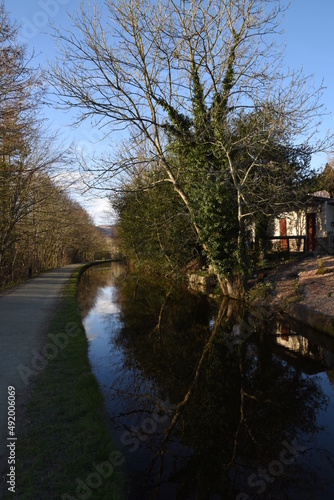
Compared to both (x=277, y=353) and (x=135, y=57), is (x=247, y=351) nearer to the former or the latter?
(x=277, y=353)

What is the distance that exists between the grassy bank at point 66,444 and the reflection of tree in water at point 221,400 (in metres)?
0.72

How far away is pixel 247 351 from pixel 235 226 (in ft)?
21.1

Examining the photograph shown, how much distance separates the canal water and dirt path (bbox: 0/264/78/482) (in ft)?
4.19

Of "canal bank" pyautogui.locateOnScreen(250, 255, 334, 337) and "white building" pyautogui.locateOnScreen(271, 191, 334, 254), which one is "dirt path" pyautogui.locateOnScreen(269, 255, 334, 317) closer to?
"canal bank" pyautogui.locateOnScreen(250, 255, 334, 337)

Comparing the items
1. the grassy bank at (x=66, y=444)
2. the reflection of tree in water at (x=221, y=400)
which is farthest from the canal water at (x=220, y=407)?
the grassy bank at (x=66, y=444)

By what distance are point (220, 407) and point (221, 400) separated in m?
0.24

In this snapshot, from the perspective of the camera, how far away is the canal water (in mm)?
3613

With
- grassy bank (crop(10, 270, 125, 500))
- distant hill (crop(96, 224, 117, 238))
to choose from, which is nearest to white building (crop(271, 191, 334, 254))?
grassy bank (crop(10, 270, 125, 500))

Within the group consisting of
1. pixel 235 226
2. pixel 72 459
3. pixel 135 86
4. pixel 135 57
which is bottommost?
pixel 72 459

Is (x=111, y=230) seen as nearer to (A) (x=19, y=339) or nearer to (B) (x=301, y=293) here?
(B) (x=301, y=293)

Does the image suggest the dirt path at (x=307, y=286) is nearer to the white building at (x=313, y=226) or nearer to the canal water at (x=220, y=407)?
the canal water at (x=220, y=407)

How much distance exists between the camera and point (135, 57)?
1273 cm

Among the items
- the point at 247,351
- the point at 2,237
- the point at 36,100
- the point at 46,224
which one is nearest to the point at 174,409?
the point at 247,351

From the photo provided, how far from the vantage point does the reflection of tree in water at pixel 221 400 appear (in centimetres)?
379
